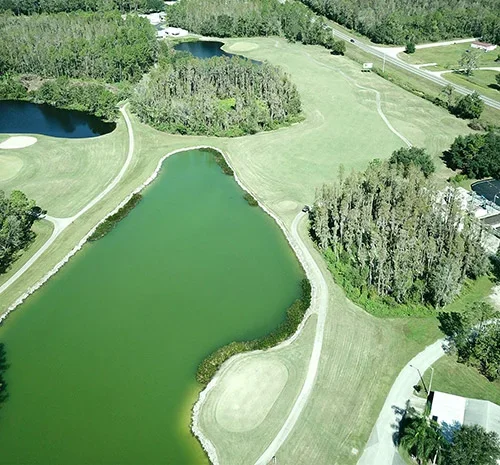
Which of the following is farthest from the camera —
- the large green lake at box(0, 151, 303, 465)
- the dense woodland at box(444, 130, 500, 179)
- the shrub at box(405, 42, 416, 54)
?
the shrub at box(405, 42, 416, 54)

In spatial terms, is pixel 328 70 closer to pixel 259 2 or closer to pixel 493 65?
pixel 493 65

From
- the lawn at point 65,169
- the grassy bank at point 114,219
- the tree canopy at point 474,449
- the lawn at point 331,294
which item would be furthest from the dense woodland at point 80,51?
the tree canopy at point 474,449

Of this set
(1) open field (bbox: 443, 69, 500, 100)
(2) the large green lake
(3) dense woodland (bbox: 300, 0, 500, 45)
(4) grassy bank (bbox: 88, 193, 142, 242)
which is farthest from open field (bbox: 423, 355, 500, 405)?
(3) dense woodland (bbox: 300, 0, 500, 45)

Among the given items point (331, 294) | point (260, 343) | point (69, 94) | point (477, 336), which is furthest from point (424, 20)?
point (260, 343)

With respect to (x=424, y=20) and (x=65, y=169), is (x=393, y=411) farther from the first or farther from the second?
(x=424, y=20)

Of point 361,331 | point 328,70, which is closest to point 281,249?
point 361,331

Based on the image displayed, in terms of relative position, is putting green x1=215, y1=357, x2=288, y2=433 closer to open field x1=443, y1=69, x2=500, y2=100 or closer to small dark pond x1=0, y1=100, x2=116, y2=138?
small dark pond x1=0, y1=100, x2=116, y2=138
